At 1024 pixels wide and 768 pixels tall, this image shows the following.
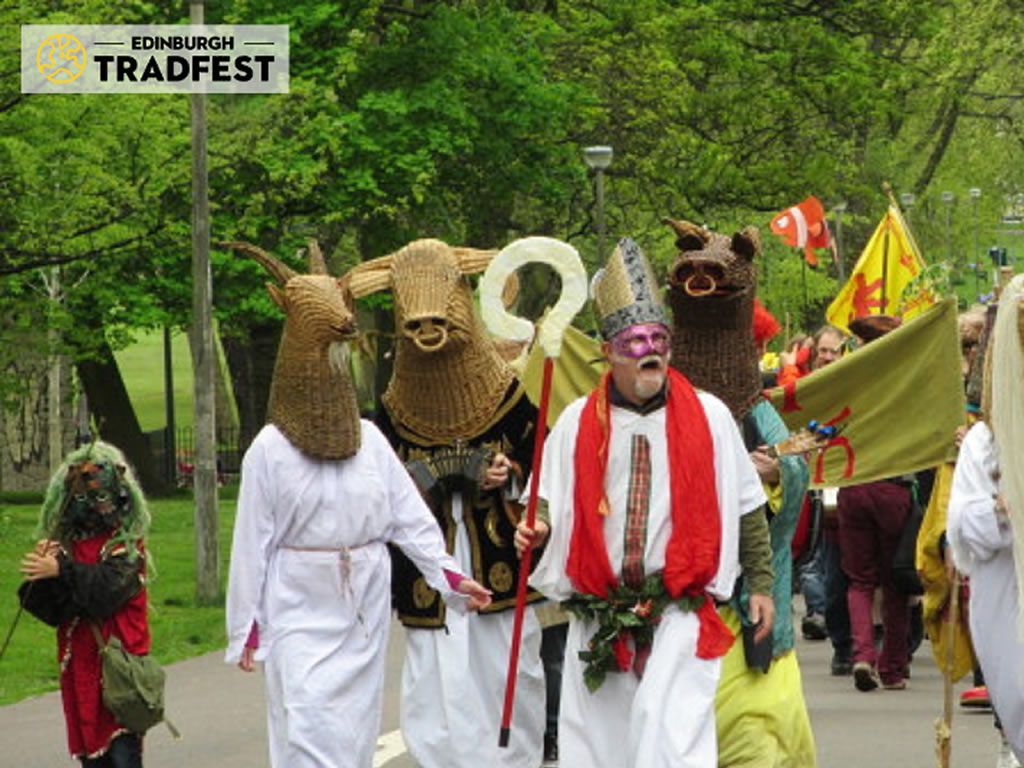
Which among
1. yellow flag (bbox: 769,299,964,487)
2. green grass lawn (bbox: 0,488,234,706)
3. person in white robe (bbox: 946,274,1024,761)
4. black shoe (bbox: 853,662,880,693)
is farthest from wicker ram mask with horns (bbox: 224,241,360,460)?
black shoe (bbox: 853,662,880,693)

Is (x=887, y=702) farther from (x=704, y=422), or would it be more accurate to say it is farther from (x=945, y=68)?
(x=945, y=68)

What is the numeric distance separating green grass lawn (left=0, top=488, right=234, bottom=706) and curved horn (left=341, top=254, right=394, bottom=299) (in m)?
2.62

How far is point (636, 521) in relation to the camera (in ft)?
29.8

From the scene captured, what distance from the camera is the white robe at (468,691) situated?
11211 millimetres

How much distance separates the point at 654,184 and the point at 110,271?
12186mm

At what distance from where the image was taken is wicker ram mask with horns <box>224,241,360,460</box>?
10.4 meters

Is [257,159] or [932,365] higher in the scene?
[257,159]

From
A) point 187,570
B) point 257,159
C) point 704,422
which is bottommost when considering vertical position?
point 187,570

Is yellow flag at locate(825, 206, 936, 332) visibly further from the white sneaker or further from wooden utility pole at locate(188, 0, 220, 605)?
the white sneaker

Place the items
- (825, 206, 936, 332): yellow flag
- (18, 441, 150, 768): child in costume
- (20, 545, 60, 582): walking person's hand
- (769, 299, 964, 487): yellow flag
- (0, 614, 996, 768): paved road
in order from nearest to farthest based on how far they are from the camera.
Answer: (20, 545, 60, 582): walking person's hand → (18, 441, 150, 768): child in costume → (0, 614, 996, 768): paved road → (769, 299, 964, 487): yellow flag → (825, 206, 936, 332): yellow flag

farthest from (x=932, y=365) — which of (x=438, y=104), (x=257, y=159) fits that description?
(x=438, y=104)

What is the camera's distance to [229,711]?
15.6 m

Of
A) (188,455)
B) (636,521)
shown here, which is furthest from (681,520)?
(188,455)

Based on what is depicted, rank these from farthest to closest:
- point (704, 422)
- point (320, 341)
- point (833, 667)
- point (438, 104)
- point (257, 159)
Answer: point (438, 104) < point (257, 159) < point (833, 667) < point (320, 341) < point (704, 422)
